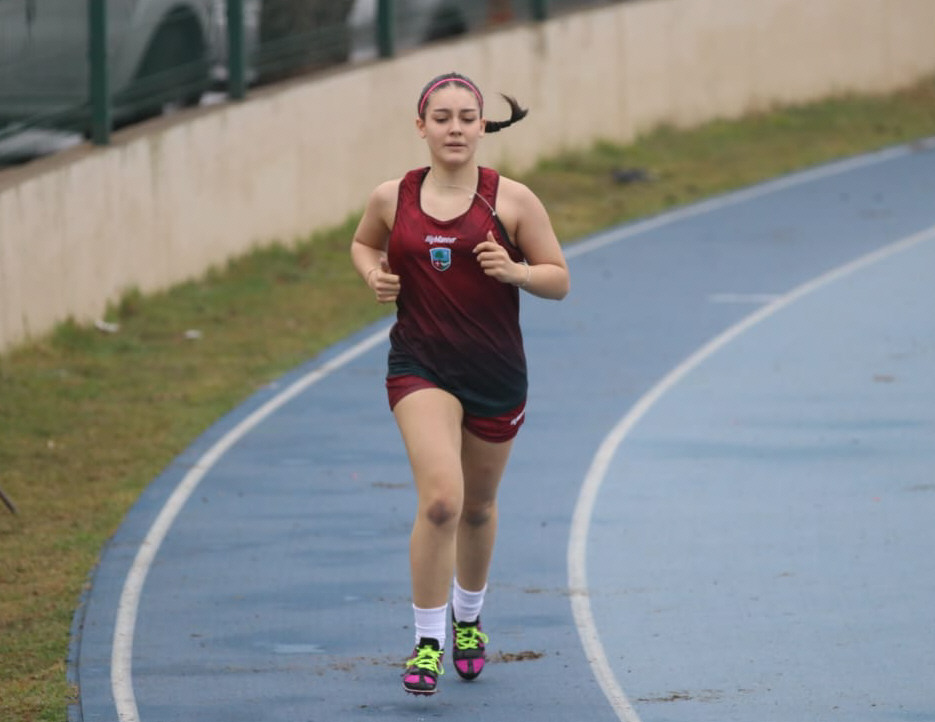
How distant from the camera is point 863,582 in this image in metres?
10.1

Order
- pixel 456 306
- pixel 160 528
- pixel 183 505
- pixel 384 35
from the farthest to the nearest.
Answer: pixel 384 35, pixel 183 505, pixel 160 528, pixel 456 306

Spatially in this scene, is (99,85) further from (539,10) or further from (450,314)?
(450,314)

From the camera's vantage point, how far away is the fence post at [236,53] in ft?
63.4

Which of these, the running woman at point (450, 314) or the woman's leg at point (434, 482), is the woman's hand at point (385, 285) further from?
the woman's leg at point (434, 482)

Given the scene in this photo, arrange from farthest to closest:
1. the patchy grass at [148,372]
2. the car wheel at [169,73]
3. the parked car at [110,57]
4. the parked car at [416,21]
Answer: the parked car at [416,21], the car wheel at [169,73], the parked car at [110,57], the patchy grass at [148,372]

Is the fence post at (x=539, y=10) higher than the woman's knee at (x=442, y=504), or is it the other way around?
the woman's knee at (x=442, y=504)

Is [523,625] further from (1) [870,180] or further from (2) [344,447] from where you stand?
(1) [870,180]

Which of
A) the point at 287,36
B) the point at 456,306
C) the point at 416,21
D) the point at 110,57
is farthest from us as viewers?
the point at 416,21

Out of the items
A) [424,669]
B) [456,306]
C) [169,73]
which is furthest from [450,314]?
[169,73]

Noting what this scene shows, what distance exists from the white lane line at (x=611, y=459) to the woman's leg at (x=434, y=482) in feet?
3.15

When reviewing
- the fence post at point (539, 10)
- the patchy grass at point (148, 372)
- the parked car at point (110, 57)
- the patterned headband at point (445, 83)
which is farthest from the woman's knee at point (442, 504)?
the fence post at point (539, 10)

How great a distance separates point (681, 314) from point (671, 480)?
513cm

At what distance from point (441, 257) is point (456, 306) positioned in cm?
19

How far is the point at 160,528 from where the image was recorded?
11.2 meters
